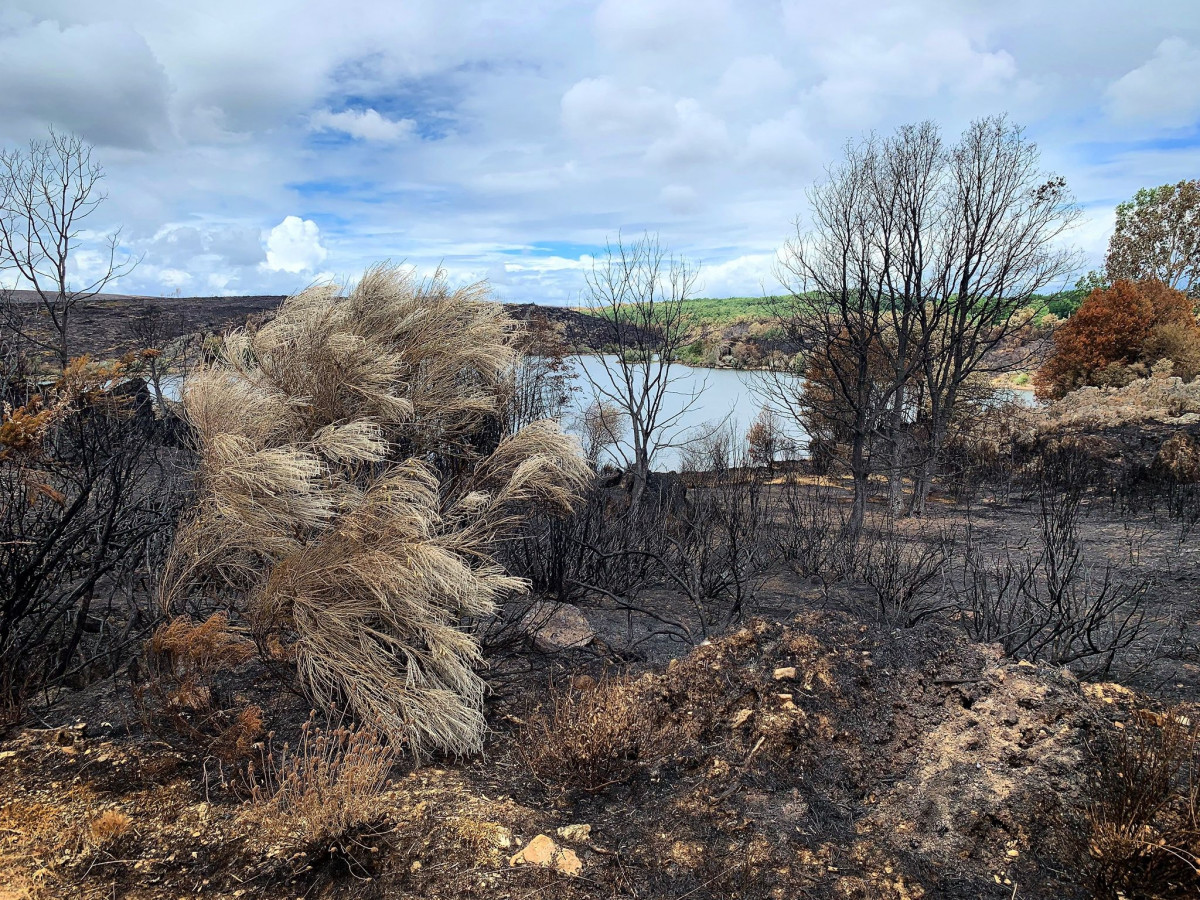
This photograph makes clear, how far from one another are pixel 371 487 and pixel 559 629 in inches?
84.5

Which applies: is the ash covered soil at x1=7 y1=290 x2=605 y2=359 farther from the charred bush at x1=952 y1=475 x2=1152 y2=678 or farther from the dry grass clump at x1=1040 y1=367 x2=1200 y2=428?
the dry grass clump at x1=1040 y1=367 x2=1200 y2=428

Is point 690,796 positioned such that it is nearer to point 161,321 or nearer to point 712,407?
point 161,321

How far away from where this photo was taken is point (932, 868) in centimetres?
264

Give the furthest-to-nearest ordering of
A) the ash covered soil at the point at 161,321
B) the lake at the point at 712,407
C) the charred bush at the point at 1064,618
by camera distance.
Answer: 1. the lake at the point at 712,407
2. the ash covered soil at the point at 161,321
3. the charred bush at the point at 1064,618

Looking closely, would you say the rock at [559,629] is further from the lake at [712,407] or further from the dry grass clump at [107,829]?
the lake at [712,407]

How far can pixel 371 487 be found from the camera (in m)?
4.04

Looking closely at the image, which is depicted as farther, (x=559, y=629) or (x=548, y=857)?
(x=559, y=629)

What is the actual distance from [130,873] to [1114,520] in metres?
12.4

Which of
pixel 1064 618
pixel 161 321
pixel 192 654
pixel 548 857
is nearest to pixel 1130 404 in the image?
pixel 1064 618

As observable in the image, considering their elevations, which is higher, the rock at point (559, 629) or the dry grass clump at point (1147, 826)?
the dry grass clump at point (1147, 826)

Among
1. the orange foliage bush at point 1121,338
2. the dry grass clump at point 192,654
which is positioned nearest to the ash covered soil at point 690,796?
the dry grass clump at point 192,654

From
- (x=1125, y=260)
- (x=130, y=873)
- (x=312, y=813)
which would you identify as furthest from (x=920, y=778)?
(x=1125, y=260)

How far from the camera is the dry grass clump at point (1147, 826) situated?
7.71ft

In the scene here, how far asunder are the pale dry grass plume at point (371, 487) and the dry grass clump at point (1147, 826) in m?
2.79
